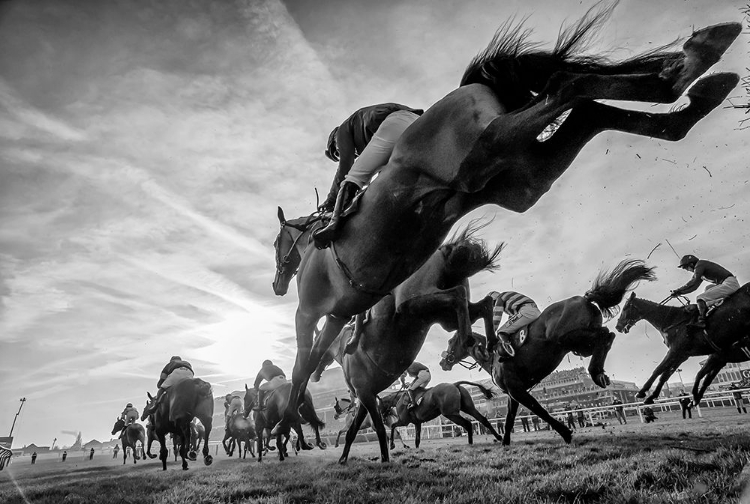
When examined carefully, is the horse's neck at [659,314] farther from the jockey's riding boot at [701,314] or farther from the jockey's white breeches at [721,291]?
the jockey's white breeches at [721,291]

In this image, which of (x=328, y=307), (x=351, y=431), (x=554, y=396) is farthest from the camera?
(x=554, y=396)

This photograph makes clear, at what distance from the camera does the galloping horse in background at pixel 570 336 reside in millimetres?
7254

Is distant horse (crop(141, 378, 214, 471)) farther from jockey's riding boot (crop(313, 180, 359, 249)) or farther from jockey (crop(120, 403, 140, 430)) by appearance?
jockey (crop(120, 403, 140, 430))

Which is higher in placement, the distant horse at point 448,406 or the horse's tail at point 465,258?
the horse's tail at point 465,258

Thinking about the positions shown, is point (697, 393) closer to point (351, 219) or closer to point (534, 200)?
point (534, 200)

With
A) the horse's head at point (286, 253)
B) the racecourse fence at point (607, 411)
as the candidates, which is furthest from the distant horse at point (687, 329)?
the horse's head at point (286, 253)

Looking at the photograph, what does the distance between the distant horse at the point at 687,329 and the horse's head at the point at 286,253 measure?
7713 mm

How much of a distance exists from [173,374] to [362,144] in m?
12.0

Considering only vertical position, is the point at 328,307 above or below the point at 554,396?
above

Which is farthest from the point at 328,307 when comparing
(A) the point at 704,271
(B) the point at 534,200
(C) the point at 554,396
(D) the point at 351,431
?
(C) the point at 554,396

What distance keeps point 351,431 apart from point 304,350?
488 centimetres

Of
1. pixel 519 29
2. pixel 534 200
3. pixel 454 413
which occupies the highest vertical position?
pixel 519 29

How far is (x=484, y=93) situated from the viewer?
2977mm

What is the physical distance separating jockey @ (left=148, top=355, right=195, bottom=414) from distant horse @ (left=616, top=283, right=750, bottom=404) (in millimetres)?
12548
